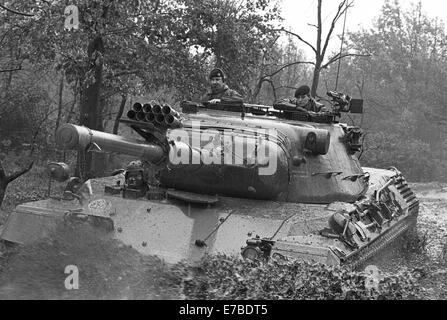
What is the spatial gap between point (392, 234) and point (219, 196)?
8.20 ft

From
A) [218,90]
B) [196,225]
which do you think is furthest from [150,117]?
[218,90]

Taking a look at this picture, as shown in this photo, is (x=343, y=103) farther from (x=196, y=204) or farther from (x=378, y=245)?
(x=196, y=204)

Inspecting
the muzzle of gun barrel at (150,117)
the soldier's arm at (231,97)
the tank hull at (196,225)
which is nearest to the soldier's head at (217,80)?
the soldier's arm at (231,97)

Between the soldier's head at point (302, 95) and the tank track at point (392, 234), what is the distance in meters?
1.98

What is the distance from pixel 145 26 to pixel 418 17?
28.5 metres

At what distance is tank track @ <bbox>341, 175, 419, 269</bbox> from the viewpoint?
6.77 m

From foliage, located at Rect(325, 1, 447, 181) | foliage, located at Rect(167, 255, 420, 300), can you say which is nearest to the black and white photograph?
foliage, located at Rect(167, 255, 420, 300)

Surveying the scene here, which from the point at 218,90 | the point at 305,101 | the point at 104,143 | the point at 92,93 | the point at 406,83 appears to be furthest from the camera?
the point at 406,83

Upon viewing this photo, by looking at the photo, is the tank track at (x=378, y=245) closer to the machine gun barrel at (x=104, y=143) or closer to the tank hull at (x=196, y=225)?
the tank hull at (x=196, y=225)

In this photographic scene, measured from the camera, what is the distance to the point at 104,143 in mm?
6113

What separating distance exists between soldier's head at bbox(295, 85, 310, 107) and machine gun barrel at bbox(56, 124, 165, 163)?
3870mm

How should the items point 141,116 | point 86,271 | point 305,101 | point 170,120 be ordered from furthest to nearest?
1. point 305,101
2. point 141,116
3. point 170,120
4. point 86,271
